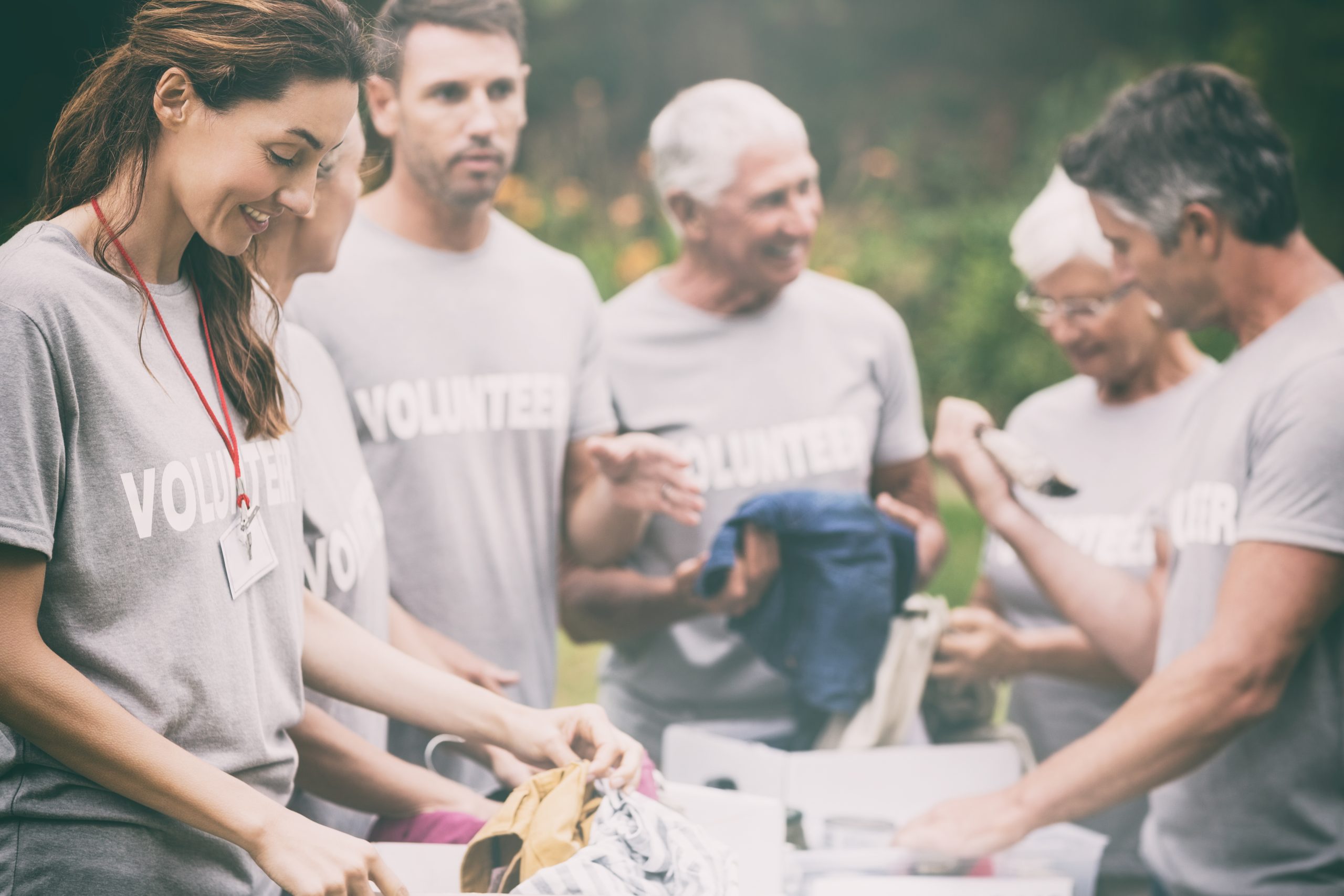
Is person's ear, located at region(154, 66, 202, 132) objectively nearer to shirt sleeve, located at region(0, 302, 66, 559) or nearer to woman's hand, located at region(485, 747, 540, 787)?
shirt sleeve, located at region(0, 302, 66, 559)

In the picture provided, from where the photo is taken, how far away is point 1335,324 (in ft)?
6.51

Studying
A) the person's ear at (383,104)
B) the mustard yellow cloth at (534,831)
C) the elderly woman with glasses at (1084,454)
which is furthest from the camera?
the elderly woman with glasses at (1084,454)

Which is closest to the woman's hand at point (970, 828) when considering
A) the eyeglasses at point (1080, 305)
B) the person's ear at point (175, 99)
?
the eyeglasses at point (1080, 305)

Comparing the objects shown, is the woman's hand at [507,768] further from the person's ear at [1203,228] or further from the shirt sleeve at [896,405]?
the person's ear at [1203,228]

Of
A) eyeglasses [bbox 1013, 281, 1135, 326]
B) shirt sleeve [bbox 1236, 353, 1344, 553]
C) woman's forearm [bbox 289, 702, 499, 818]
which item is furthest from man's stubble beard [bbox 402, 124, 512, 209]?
shirt sleeve [bbox 1236, 353, 1344, 553]

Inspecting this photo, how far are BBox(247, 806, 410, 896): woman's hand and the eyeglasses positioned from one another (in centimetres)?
210

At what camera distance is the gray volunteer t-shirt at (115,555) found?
44.6 inches

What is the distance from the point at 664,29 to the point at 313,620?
1191cm

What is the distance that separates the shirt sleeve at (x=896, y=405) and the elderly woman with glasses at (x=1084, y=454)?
35 centimetres

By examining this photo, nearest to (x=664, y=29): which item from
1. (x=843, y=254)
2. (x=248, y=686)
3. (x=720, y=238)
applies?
(x=843, y=254)

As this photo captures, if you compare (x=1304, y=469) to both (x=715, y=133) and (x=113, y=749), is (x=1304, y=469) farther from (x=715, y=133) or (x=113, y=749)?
(x=113, y=749)

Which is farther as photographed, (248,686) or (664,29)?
(664,29)

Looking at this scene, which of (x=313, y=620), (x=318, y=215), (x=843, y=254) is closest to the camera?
(x=313, y=620)

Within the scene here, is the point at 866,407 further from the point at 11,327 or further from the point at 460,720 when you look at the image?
the point at 11,327
